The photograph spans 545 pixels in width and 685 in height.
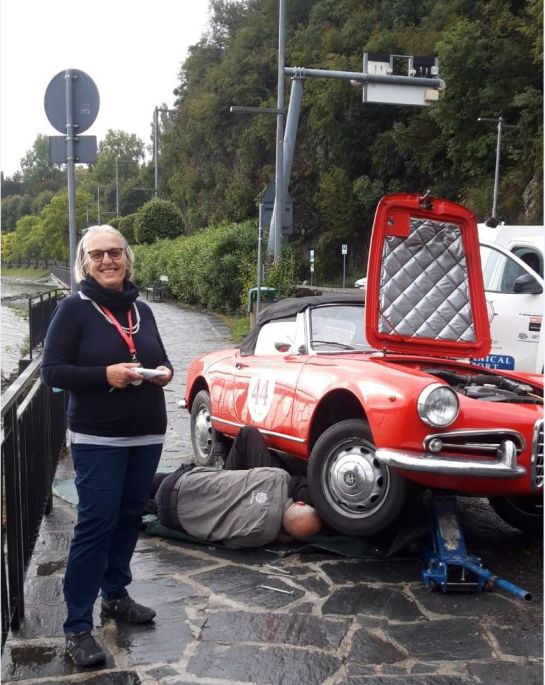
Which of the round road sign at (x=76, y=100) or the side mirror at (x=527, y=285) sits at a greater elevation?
the round road sign at (x=76, y=100)

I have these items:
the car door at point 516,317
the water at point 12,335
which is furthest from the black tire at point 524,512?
the water at point 12,335

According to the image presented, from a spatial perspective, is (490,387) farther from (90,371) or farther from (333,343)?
(90,371)

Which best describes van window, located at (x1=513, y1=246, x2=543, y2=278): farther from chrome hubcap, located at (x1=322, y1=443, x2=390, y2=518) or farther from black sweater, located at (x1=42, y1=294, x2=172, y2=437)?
black sweater, located at (x1=42, y1=294, x2=172, y2=437)

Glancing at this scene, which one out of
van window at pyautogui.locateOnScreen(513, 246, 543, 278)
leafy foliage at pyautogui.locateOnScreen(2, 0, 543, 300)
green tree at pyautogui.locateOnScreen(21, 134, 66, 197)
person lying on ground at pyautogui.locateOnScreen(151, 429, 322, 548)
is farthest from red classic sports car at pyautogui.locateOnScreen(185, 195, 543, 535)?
green tree at pyautogui.locateOnScreen(21, 134, 66, 197)

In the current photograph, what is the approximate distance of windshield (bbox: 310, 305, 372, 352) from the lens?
626 centimetres

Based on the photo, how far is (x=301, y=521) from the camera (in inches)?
211

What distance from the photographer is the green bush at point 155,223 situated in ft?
166

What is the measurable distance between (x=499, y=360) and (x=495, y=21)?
46.0 meters

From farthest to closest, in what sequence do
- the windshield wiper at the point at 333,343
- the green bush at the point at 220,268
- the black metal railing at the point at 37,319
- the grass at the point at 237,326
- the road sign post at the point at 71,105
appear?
the green bush at the point at 220,268, the grass at the point at 237,326, the black metal railing at the point at 37,319, the road sign post at the point at 71,105, the windshield wiper at the point at 333,343

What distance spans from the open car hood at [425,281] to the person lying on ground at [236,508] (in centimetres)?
120

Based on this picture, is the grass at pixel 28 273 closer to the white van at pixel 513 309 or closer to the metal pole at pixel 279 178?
the metal pole at pixel 279 178

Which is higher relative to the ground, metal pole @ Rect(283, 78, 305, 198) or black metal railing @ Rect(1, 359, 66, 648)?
metal pole @ Rect(283, 78, 305, 198)

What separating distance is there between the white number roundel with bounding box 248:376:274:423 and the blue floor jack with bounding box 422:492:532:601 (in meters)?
1.66

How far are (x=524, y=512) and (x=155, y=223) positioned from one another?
152ft
